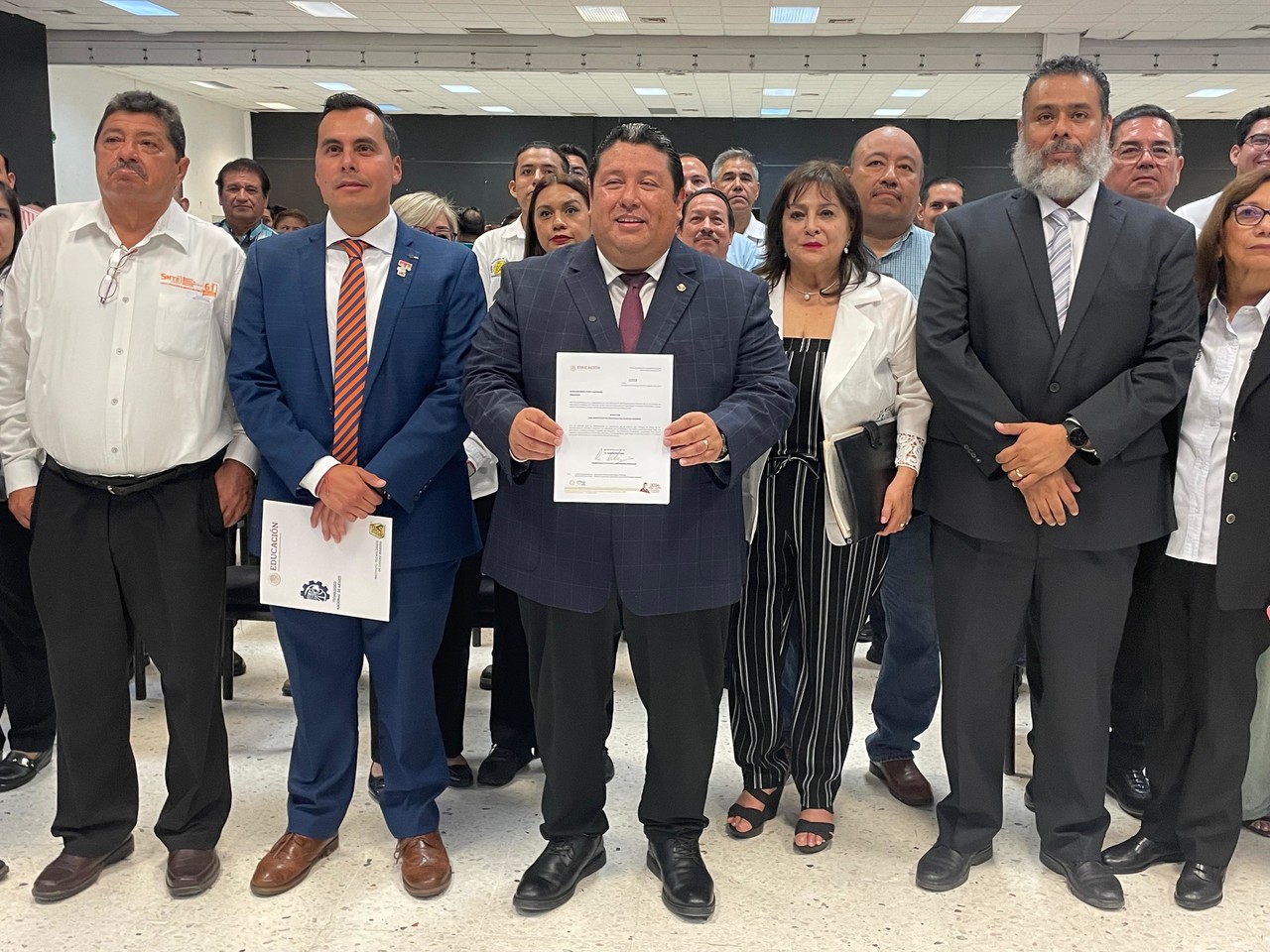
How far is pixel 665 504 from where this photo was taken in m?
2.45

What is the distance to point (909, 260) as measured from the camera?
3.31 metres

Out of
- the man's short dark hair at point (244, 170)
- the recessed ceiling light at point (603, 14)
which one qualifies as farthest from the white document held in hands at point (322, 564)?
the recessed ceiling light at point (603, 14)

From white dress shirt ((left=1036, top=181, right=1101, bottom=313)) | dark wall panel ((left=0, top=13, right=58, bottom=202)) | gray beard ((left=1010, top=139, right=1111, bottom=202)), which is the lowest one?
white dress shirt ((left=1036, top=181, right=1101, bottom=313))

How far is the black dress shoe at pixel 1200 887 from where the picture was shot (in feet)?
8.59

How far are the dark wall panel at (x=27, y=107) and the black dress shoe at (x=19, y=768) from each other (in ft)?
33.7

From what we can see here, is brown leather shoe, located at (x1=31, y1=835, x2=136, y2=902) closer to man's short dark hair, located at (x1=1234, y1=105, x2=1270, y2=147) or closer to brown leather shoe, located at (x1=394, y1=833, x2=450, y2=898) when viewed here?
brown leather shoe, located at (x1=394, y1=833, x2=450, y2=898)

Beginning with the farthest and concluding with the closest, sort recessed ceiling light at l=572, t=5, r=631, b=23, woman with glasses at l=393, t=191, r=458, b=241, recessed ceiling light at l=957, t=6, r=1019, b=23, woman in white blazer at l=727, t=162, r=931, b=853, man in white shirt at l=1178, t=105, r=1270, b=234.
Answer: recessed ceiling light at l=572, t=5, r=631, b=23 < recessed ceiling light at l=957, t=6, r=1019, b=23 < woman with glasses at l=393, t=191, r=458, b=241 < man in white shirt at l=1178, t=105, r=1270, b=234 < woman in white blazer at l=727, t=162, r=931, b=853

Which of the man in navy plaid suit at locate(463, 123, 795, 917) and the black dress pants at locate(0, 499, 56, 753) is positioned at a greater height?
the man in navy plaid suit at locate(463, 123, 795, 917)

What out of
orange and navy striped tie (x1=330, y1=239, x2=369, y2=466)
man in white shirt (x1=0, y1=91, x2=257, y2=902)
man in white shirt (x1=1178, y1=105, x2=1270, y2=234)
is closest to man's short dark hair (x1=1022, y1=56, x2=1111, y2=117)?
man in white shirt (x1=1178, y1=105, x2=1270, y2=234)

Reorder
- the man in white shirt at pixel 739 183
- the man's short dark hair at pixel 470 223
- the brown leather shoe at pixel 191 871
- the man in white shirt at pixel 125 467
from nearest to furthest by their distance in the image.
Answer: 1. the man in white shirt at pixel 125 467
2. the brown leather shoe at pixel 191 871
3. the man in white shirt at pixel 739 183
4. the man's short dark hair at pixel 470 223

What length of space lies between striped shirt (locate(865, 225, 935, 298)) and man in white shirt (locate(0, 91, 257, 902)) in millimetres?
1973

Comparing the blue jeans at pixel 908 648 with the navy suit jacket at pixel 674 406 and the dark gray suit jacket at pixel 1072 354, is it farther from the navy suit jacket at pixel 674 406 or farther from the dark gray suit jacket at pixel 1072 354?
the navy suit jacket at pixel 674 406

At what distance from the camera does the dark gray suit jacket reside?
2473 mm

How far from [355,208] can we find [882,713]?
2206mm
